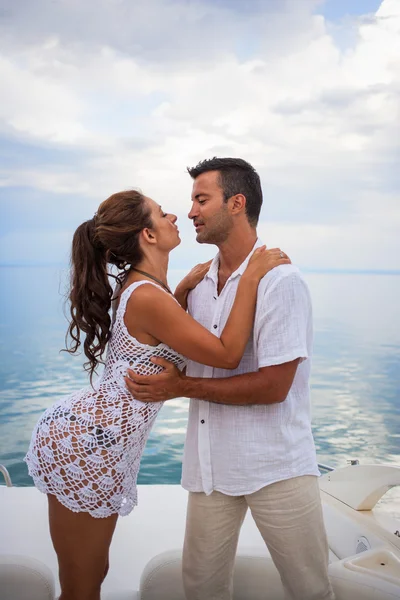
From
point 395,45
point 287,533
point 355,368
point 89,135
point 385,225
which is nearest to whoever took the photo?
point 287,533

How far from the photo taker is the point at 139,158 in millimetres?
25688

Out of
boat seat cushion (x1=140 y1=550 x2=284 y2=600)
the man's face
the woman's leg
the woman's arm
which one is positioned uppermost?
the man's face

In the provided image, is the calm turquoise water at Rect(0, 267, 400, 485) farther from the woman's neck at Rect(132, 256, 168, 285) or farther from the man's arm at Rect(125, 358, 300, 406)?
the man's arm at Rect(125, 358, 300, 406)

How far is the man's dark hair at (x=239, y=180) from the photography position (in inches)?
83.8

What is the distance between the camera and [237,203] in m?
2.12

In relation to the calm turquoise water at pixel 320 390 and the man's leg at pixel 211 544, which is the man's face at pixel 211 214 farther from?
the calm turquoise water at pixel 320 390

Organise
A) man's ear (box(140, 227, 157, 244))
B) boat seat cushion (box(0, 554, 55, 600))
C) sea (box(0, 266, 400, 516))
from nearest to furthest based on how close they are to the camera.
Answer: boat seat cushion (box(0, 554, 55, 600)) < man's ear (box(140, 227, 157, 244)) < sea (box(0, 266, 400, 516))

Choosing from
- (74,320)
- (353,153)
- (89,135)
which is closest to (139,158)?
(89,135)

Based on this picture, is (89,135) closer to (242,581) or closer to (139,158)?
(139,158)

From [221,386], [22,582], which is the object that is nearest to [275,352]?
[221,386]

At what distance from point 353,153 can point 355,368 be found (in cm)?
1210

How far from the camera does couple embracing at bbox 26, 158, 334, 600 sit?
6.21 feet

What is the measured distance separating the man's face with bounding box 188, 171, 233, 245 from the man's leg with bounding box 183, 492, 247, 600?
75 cm

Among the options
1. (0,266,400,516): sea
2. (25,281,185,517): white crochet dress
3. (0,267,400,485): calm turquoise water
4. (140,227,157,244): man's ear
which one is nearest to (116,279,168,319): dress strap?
(25,281,185,517): white crochet dress
